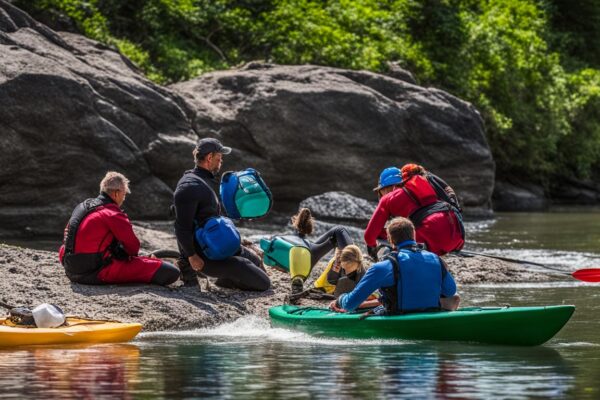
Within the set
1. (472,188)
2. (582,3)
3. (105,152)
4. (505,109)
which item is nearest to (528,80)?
(505,109)

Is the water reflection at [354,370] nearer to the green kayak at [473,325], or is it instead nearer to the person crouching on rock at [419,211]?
the green kayak at [473,325]

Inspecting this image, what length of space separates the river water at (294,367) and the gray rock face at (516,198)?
71.5 feet

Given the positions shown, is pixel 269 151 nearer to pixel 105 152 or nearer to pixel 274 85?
pixel 274 85

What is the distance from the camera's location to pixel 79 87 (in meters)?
19.5

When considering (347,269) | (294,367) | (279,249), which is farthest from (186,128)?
(294,367)

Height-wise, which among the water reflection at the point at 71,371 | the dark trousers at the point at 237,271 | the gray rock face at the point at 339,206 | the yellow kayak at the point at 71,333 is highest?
the gray rock face at the point at 339,206

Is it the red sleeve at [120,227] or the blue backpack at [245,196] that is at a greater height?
the blue backpack at [245,196]

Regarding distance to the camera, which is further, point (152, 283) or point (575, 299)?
point (575, 299)

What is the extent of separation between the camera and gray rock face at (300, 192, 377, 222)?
22656 millimetres

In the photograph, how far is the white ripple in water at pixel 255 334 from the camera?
9.80 meters

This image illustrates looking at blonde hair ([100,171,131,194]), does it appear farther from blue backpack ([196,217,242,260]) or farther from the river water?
the river water

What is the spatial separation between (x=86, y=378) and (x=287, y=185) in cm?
1569

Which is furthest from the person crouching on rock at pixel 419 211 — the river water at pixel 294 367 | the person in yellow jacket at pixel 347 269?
the river water at pixel 294 367

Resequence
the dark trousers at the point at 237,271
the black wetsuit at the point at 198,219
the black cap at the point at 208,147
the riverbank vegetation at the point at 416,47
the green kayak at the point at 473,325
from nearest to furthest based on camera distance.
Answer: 1. the green kayak at the point at 473,325
2. the black wetsuit at the point at 198,219
3. the black cap at the point at 208,147
4. the dark trousers at the point at 237,271
5. the riverbank vegetation at the point at 416,47
